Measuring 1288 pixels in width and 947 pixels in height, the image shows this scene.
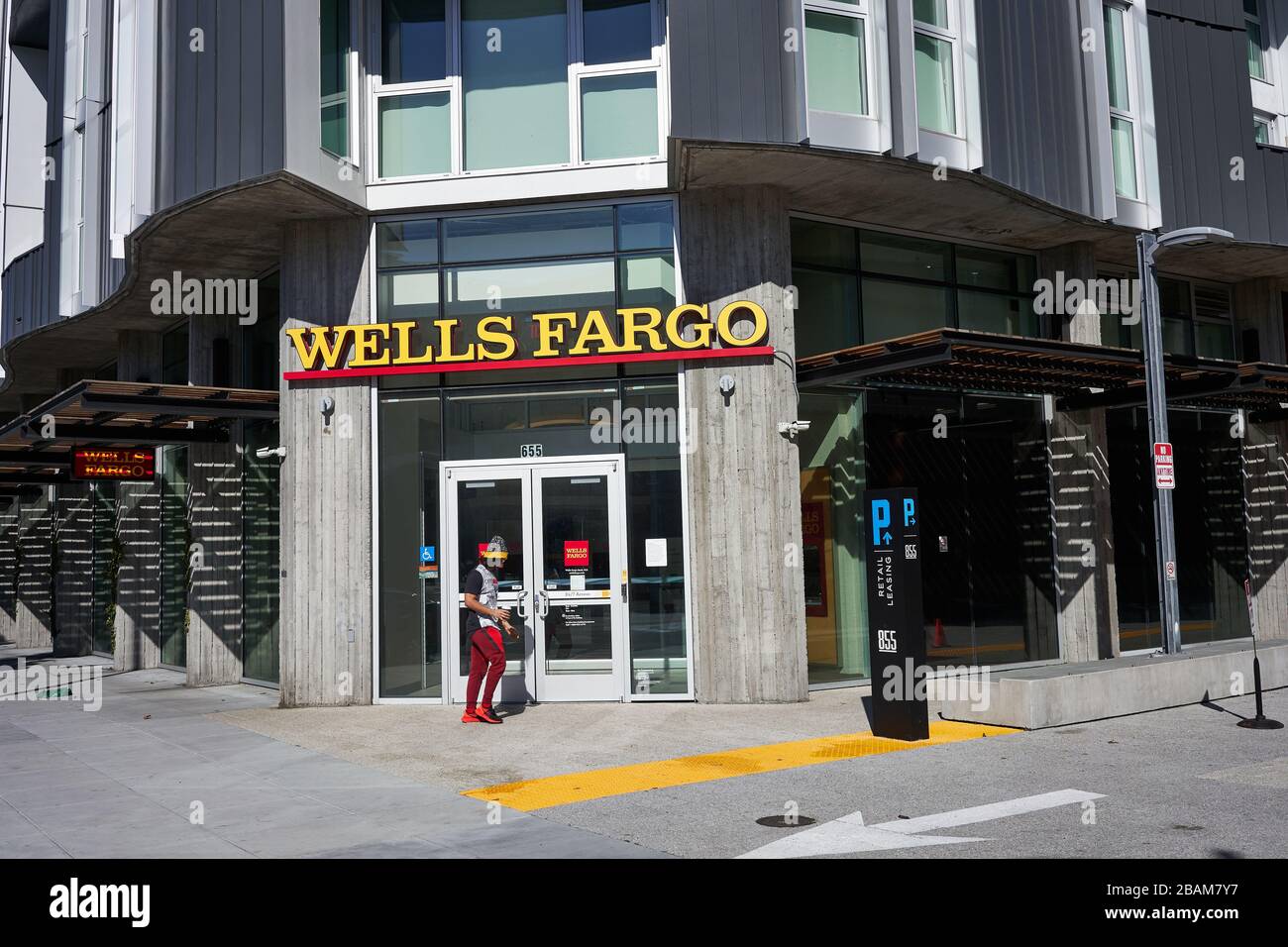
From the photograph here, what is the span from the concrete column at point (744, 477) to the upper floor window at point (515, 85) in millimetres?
1470

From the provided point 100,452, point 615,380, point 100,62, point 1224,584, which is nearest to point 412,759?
point 615,380

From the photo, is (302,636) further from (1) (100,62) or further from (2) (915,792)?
(1) (100,62)

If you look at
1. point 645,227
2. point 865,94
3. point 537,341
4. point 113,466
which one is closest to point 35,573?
point 113,466

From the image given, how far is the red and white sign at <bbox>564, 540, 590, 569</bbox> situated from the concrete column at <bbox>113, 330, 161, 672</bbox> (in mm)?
10014

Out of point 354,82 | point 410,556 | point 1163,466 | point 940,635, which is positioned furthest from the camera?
point 940,635

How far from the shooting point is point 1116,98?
1673 cm

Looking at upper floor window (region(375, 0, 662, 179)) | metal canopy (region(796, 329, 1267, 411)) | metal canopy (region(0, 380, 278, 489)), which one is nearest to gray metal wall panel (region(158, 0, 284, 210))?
upper floor window (region(375, 0, 662, 179))

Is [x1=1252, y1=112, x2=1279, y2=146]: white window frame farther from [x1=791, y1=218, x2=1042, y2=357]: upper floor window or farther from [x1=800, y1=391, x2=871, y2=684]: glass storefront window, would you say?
[x1=800, y1=391, x2=871, y2=684]: glass storefront window

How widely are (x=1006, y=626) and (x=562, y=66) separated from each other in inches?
382

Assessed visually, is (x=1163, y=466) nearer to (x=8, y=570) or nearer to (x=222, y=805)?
(x=222, y=805)

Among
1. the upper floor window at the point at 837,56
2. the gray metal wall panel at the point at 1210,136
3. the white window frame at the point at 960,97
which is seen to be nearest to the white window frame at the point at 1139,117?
the gray metal wall panel at the point at 1210,136

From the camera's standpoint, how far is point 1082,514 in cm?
1670

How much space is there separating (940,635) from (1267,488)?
8236 millimetres

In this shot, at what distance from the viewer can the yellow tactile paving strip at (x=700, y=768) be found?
8.98 m
